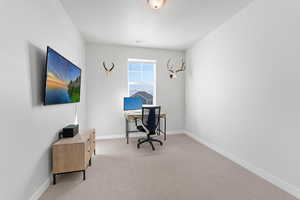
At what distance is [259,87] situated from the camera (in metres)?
2.17

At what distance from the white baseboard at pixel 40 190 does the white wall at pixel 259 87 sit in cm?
309

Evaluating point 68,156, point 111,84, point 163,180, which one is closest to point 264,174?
point 163,180

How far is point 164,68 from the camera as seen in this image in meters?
4.47

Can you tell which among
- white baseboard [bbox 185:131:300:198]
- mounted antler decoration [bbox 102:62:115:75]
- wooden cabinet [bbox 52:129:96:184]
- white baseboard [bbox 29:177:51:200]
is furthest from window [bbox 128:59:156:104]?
white baseboard [bbox 29:177:51:200]

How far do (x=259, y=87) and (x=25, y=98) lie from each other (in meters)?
3.08

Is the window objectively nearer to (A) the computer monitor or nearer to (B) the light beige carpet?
(A) the computer monitor

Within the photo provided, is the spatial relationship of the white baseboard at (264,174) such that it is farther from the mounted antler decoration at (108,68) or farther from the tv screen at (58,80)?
the mounted antler decoration at (108,68)

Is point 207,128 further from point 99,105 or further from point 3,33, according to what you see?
point 3,33

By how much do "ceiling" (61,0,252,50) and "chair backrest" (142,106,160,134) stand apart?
1.80 metres

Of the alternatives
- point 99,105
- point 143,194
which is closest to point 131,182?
point 143,194

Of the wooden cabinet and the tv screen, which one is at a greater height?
the tv screen

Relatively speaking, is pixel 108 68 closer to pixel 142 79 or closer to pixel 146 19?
pixel 142 79

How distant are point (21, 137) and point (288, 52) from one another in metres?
3.23

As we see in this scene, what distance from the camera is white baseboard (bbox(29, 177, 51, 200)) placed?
5.28 feet
